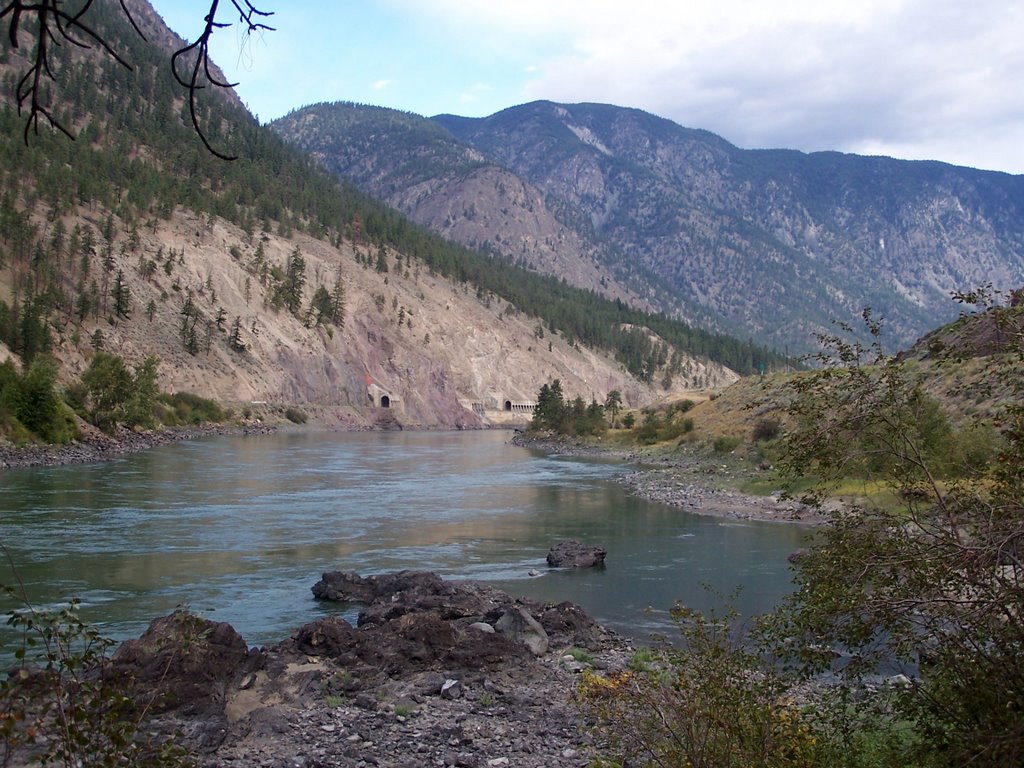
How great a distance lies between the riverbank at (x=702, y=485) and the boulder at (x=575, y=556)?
227 inches

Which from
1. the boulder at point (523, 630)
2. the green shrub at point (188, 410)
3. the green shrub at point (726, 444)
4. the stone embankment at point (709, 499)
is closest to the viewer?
the boulder at point (523, 630)

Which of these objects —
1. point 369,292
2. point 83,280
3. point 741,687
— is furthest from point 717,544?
point 369,292

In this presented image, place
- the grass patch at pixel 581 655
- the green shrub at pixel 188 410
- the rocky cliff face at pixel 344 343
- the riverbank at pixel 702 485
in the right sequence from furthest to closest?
the rocky cliff face at pixel 344 343
the green shrub at pixel 188 410
the riverbank at pixel 702 485
the grass patch at pixel 581 655

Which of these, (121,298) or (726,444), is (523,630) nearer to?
(726,444)

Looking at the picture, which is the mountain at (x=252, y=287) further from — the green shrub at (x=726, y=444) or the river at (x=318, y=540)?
the green shrub at (x=726, y=444)

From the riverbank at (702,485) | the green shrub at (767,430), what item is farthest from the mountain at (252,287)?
the green shrub at (767,430)

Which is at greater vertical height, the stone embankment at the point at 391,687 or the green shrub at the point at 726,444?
the green shrub at the point at 726,444

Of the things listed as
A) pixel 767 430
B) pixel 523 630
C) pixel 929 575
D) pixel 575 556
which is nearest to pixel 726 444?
pixel 767 430

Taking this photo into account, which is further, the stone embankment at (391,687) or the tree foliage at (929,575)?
the stone embankment at (391,687)

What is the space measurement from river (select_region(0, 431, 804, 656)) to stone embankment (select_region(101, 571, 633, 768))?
1.68 metres

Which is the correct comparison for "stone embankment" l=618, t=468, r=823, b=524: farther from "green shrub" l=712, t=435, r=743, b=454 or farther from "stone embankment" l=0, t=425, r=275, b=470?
"stone embankment" l=0, t=425, r=275, b=470

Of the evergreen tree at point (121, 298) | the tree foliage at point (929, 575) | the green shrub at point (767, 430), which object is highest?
the evergreen tree at point (121, 298)

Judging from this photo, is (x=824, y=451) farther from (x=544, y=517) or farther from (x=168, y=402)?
(x=168, y=402)

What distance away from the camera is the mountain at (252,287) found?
8381 centimetres
